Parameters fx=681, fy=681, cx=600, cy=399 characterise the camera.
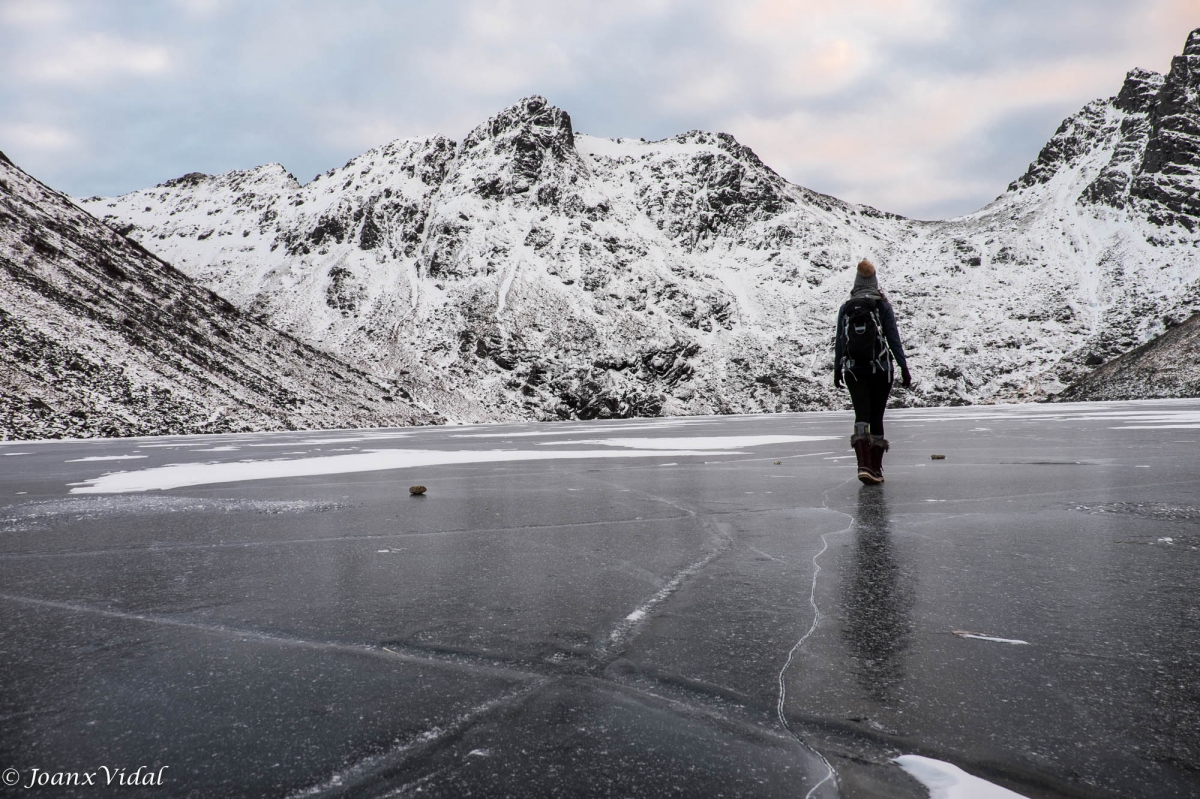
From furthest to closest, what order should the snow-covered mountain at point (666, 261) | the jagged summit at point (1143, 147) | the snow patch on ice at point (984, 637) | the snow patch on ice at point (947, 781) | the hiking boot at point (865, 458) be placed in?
1. the jagged summit at point (1143, 147)
2. the snow-covered mountain at point (666, 261)
3. the hiking boot at point (865, 458)
4. the snow patch on ice at point (984, 637)
5. the snow patch on ice at point (947, 781)

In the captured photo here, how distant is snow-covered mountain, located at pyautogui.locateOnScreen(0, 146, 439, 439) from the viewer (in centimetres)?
2981

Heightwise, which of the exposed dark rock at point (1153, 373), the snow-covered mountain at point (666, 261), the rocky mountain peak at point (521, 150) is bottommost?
the exposed dark rock at point (1153, 373)

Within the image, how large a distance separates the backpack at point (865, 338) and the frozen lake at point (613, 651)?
216 cm

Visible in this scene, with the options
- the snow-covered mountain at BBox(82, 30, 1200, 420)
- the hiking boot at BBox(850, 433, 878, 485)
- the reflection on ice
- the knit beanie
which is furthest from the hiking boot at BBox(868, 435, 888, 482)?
the snow-covered mountain at BBox(82, 30, 1200, 420)

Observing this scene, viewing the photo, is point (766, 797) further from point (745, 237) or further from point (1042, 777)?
point (745, 237)

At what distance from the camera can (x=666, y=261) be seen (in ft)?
285

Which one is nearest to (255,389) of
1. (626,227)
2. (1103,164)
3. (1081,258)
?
(626,227)

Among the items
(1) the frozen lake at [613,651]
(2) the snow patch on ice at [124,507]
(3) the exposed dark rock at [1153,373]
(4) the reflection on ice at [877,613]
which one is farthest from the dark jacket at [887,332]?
(3) the exposed dark rock at [1153,373]

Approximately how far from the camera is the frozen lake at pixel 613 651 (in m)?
1.43

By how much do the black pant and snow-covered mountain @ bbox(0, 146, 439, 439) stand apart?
31199 mm

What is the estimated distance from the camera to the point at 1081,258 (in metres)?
80.0

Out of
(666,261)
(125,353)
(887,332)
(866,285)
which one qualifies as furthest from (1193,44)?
(125,353)

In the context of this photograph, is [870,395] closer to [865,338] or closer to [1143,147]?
[865,338]

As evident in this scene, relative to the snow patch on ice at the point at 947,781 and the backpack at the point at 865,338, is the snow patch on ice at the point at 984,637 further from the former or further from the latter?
the backpack at the point at 865,338
